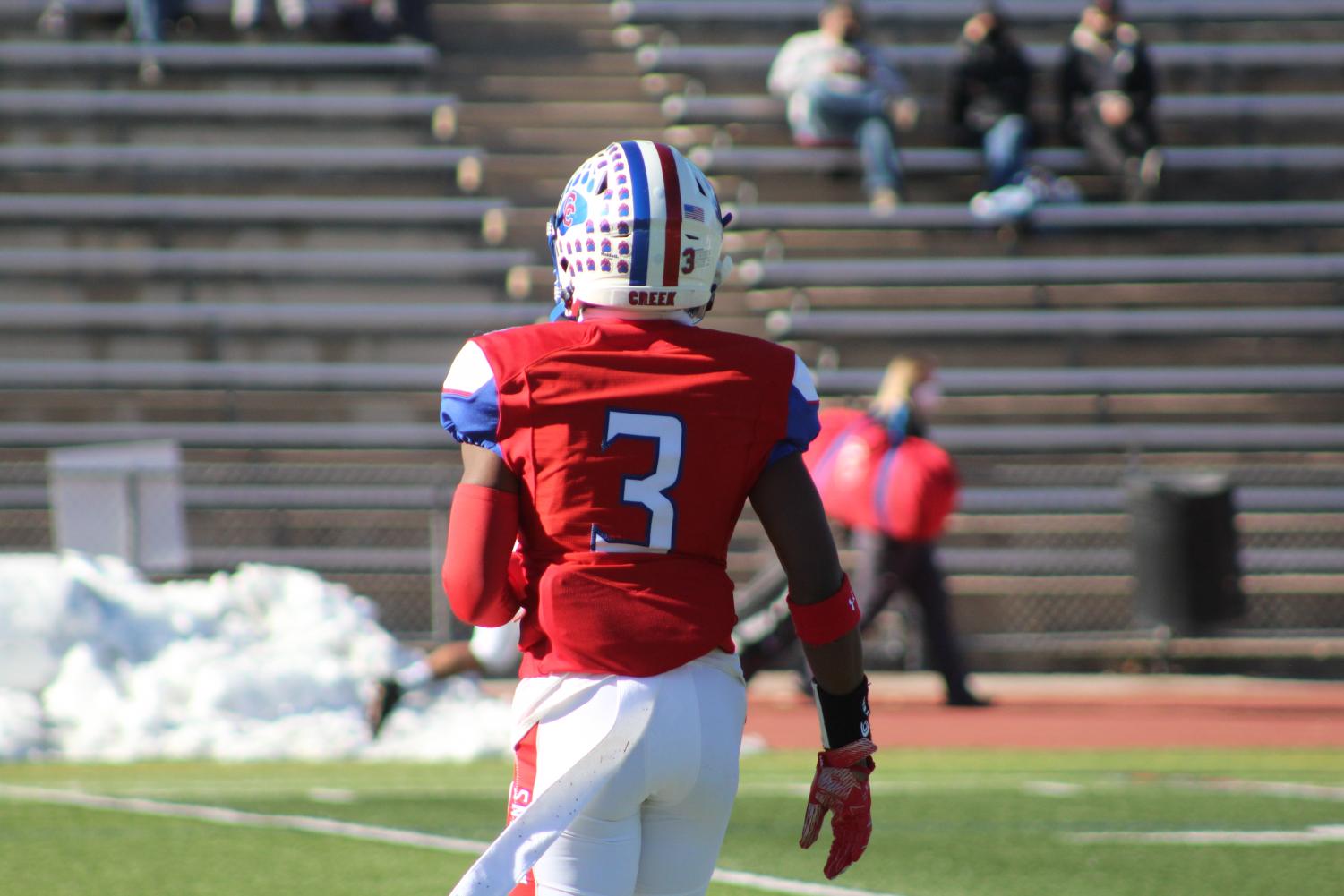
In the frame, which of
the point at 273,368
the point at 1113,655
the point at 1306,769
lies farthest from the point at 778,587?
the point at 273,368

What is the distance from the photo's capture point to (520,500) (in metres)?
3.10

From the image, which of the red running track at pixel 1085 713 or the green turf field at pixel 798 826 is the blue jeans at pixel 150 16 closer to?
the red running track at pixel 1085 713

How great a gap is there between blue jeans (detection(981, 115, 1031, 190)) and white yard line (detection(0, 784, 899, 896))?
9.14 metres

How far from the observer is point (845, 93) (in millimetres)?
14688

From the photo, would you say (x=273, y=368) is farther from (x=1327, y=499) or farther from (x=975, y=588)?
(x=1327, y=499)

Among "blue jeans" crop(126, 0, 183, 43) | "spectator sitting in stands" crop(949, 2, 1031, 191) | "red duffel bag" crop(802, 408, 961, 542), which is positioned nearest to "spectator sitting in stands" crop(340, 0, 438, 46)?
"blue jeans" crop(126, 0, 183, 43)

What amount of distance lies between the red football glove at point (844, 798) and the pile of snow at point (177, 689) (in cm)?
600

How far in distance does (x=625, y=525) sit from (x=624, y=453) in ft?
0.38

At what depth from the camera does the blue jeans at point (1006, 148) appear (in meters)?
14.7

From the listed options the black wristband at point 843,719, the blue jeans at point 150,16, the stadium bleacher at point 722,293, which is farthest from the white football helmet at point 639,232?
the blue jeans at point 150,16

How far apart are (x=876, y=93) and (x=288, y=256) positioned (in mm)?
4644

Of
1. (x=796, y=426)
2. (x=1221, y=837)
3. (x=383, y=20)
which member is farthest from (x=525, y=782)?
(x=383, y=20)

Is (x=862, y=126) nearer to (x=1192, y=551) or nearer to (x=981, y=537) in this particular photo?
(x=981, y=537)

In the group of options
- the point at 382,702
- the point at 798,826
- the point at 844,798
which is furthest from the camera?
the point at 382,702
